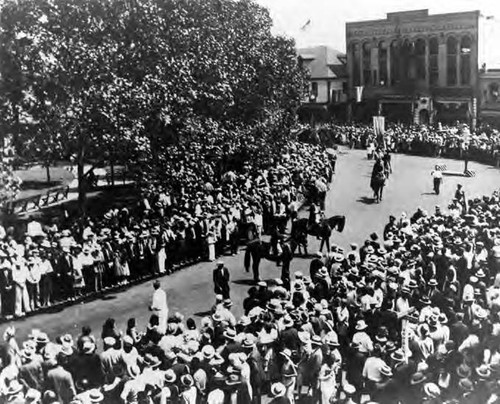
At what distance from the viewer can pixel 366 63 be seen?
175 ft

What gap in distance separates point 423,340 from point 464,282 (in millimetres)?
4484

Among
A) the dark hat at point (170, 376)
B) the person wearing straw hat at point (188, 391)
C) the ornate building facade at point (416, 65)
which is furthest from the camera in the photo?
the ornate building facade at point (416, 65)

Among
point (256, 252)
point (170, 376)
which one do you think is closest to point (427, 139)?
point (256, 252)

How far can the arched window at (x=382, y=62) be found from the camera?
51.5 meters

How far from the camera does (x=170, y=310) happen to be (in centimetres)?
1641

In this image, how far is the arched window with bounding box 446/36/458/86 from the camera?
156ft

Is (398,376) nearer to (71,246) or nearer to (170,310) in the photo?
(170,310)

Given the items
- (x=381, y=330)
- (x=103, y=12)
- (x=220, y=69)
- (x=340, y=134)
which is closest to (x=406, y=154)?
(x=340, y=134)

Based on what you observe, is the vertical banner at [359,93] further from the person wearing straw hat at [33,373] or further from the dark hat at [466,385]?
the person wearing straw hat at [33,373]

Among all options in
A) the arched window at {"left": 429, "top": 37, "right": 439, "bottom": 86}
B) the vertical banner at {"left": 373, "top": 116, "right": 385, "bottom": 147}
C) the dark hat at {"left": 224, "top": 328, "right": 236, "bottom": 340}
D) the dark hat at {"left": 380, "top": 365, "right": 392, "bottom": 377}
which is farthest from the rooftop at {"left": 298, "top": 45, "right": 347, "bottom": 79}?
the dark hat at {"left": 380, "top": 365, "right": 392, "bottom": 377}

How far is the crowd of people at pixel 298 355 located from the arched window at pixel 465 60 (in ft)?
121

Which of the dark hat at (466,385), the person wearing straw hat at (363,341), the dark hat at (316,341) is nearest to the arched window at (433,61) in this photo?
the person wearing straw hat at (363,341)

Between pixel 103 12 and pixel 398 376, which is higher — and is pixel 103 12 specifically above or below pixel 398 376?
above

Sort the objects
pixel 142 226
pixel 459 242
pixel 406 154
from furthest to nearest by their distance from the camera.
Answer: pixel 406 154 → pixel 142 226 → pixel 459 242
